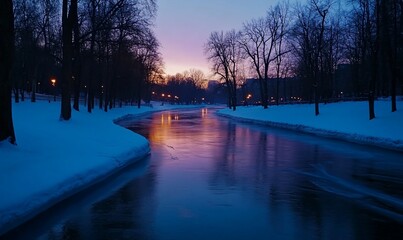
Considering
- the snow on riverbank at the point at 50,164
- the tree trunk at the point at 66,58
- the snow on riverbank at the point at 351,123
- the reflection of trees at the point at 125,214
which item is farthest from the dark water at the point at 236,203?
the snow on riverbank at the point at 351,123

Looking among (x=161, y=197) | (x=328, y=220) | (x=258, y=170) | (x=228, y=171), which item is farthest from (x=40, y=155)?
(x=328, y=220)

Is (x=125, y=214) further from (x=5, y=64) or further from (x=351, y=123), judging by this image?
(x=351, y=123)

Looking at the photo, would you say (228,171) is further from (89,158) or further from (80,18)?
(80,18)

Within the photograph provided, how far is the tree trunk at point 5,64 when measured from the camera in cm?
1147

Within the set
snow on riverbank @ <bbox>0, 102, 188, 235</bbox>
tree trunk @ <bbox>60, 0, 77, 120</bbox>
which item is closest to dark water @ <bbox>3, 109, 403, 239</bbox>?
snow on riverbank @ <bbox>0, 102, 188, 235</bbox>

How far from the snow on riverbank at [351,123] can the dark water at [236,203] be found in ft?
33.9

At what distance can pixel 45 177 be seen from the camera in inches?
412

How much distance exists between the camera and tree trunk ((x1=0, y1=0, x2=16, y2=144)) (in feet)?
37.6

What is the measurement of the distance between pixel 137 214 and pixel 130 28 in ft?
61.8

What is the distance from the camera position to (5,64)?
11.6 meters

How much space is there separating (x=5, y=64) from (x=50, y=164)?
2.99 m

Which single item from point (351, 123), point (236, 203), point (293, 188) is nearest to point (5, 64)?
point (236, 203)

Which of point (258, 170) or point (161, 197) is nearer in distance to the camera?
point (161, 197)

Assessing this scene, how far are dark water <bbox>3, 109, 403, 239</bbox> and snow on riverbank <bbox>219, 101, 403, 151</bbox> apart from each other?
1033 cm
